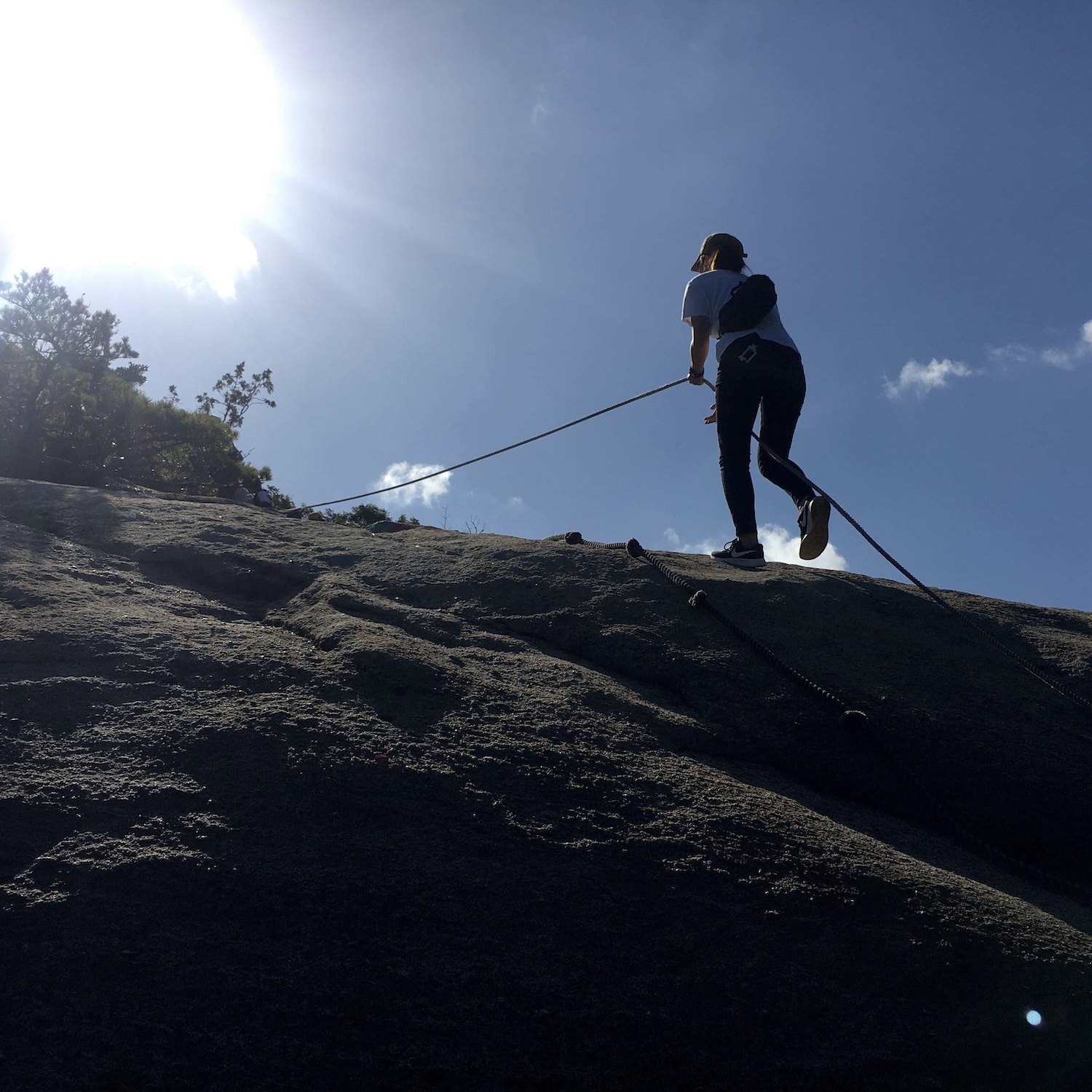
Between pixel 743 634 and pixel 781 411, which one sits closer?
pixel 743 634

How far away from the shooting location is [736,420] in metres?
4.60

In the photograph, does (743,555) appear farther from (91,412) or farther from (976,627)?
(91,412)

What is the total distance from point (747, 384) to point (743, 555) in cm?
99

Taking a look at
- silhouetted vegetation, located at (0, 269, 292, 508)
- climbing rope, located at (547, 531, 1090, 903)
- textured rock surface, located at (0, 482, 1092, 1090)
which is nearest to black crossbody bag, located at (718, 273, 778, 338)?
climbing rope, located at (547, 531, 1090, 903)

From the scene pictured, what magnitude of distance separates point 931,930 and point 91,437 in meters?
17.7

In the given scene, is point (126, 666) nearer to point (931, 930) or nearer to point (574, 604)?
point (574, 604)

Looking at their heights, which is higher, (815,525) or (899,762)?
(815,525)

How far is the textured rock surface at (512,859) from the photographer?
1524 mm

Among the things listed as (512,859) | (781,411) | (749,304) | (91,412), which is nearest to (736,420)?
(781,411)

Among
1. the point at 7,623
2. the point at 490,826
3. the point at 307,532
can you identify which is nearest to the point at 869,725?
the point at 490,826

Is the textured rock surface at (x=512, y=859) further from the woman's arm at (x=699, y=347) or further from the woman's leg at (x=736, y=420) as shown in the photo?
the woman's arm at (x=699, y=347)

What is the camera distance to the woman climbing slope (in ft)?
14.9

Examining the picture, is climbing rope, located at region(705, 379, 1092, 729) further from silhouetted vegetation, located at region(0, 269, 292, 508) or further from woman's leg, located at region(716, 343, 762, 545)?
silhouetted vegetation, located at region(0, 269, 292, 508)

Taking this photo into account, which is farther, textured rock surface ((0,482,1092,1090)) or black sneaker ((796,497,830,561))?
black sneaker ((796,497,830,561))
